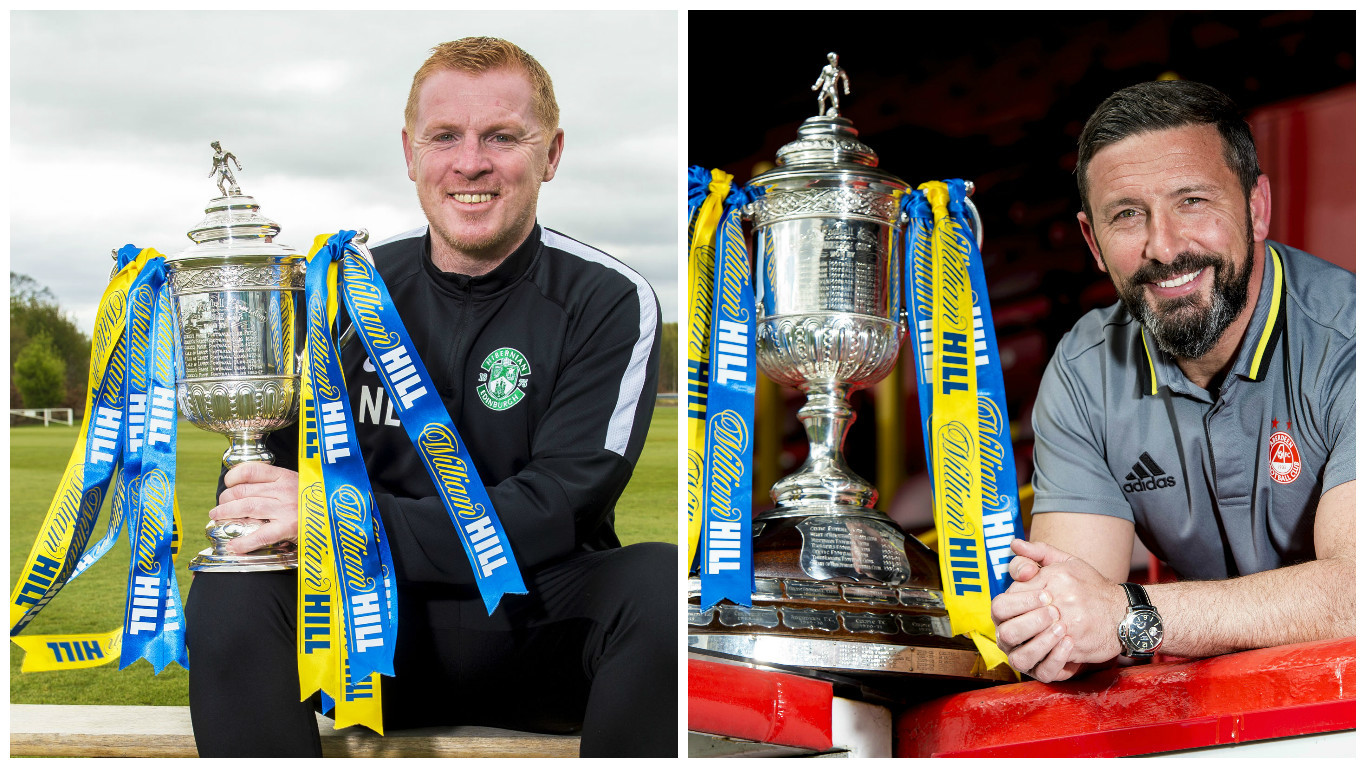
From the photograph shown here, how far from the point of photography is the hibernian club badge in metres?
1.71

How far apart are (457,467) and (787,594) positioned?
0.50 m

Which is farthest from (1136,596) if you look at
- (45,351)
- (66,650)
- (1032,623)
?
(45,351)

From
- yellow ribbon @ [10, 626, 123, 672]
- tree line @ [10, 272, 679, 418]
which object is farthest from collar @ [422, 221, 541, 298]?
yellow ribbon @ [10, 626, 123, 672]

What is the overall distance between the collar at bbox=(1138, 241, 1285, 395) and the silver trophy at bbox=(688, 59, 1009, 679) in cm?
45

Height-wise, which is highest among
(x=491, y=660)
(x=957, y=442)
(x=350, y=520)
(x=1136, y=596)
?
(x=957, y=442)

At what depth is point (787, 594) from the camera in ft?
5.14

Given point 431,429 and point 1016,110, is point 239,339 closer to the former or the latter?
point 431,429

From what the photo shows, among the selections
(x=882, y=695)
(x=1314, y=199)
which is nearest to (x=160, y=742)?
(x=882, y=695)

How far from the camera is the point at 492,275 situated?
69.5 inches

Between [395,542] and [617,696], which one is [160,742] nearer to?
[395,542]

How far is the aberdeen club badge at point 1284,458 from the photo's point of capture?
1741 millimetres

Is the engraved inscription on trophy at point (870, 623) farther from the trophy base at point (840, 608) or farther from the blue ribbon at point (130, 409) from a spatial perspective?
the blue ribbon at point (130, 409)

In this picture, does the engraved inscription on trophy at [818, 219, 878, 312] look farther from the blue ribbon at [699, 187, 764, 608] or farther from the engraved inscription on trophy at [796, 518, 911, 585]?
the engraved inscription on trophy at [796, 518, 911, 585]

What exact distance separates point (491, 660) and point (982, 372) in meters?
0.85
